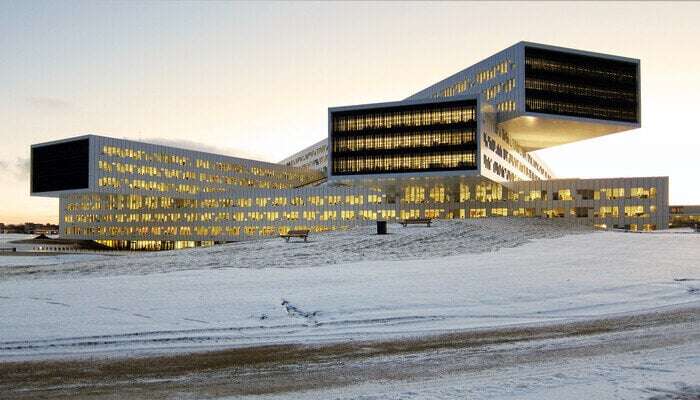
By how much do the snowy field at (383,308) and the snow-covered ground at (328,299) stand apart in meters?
0.05

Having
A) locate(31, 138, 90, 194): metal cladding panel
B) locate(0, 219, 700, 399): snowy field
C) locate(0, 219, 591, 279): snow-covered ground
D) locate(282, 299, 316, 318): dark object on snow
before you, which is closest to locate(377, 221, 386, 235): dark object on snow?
locate(0, 219, 591, 279): snow-covered ground

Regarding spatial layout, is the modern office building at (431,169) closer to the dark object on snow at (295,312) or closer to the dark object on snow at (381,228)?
the dark object on snow at (381,228)

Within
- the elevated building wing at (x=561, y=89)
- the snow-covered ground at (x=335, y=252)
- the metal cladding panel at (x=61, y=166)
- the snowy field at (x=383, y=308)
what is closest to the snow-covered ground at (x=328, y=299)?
the snowy field at (x=383, y=308)

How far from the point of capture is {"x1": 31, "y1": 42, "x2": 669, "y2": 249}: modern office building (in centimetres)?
9731

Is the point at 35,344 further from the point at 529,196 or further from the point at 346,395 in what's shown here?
the point at 529,196

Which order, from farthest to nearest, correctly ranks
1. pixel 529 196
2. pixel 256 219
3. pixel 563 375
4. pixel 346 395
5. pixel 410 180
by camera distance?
pixel 256 219, pixel 529 196, pixel 410 180, pixel 563 375, pixel 346 395

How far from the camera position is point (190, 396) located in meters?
8.53

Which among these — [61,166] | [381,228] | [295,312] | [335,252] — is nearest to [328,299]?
[295,312]

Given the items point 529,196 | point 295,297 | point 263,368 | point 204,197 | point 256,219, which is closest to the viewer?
point 263,368

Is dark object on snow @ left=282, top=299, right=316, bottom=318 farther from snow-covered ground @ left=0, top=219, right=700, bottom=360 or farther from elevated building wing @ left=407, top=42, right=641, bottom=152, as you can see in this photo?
elevated building wing @ left=407, top=42, right=641, bottom=152

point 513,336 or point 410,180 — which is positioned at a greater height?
point 410,180

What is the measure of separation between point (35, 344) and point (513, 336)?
1097cm

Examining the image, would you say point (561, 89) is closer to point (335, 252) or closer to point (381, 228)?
point (381, 228)

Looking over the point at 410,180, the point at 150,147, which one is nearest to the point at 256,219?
the point at 150,147
